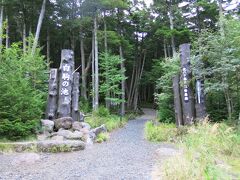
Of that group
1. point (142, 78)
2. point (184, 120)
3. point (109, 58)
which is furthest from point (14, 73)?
point (142, 78)

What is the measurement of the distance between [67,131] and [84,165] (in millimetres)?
3385

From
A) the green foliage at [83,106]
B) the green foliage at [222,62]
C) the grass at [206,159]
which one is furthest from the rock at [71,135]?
the green foliage at [83,106]

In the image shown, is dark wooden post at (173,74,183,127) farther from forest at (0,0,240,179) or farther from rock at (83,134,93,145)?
rock at (83,134,93,145)

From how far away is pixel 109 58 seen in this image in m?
17.4

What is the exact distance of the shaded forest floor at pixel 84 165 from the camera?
4598 mm

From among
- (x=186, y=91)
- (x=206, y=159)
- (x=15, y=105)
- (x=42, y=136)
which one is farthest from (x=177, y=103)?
(x=206, y=159)

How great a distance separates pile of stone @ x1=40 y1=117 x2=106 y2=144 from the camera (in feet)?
26.6

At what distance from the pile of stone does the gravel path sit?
4.49 feet

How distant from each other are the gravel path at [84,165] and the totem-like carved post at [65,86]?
368 centimetres

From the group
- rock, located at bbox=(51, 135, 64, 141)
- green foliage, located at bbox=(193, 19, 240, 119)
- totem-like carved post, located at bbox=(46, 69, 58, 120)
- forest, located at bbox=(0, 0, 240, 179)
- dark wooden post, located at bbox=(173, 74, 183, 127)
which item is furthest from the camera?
totem-like carved post, located at bbox=(46, 69, 58, 120)

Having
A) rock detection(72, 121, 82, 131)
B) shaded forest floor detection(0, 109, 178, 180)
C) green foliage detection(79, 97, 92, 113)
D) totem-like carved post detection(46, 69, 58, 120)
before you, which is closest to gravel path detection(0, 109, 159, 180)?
shaded forest floor detection(0, 109, 178, 180)

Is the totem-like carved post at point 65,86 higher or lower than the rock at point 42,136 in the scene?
higher

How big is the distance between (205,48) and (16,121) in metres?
6.13

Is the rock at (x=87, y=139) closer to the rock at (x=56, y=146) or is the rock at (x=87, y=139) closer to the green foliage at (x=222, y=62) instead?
the rock at (x=56, y=146)
